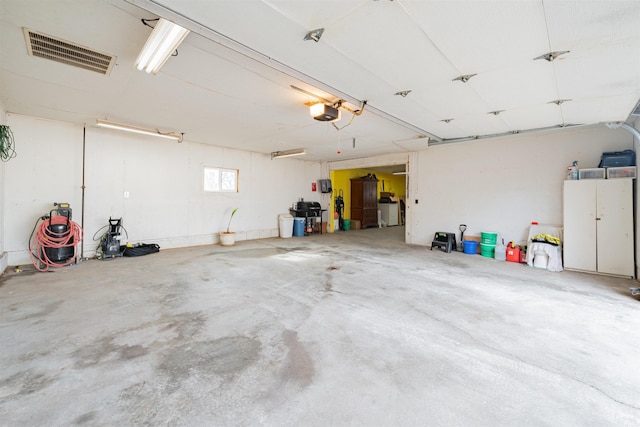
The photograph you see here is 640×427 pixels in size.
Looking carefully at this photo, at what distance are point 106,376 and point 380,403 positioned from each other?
1840mm

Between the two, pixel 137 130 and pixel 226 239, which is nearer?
pixel 137 130

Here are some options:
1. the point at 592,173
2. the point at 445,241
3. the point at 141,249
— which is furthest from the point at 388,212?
the point at 141,249

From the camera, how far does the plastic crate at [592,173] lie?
456 cm

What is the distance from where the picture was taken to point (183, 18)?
6.78 feet

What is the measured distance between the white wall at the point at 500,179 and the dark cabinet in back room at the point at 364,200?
3.66 m

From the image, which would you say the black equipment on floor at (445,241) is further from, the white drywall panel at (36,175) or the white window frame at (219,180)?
the white drywall panel at (36,175)

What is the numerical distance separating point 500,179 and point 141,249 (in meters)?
8.06

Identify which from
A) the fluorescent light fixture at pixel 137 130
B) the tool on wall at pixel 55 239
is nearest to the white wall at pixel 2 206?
the tool on wall at pixel 55 239

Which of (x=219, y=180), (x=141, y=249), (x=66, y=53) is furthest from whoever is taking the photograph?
(x=219, y=180)

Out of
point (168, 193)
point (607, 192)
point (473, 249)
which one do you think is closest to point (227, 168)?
point (168, 193)

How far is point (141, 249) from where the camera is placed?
228 inches

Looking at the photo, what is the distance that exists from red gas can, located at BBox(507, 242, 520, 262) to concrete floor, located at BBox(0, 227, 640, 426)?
1315 millimetres

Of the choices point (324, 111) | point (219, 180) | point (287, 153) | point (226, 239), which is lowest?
point (226, 239)

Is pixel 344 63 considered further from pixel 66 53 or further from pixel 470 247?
pixel 470 247
